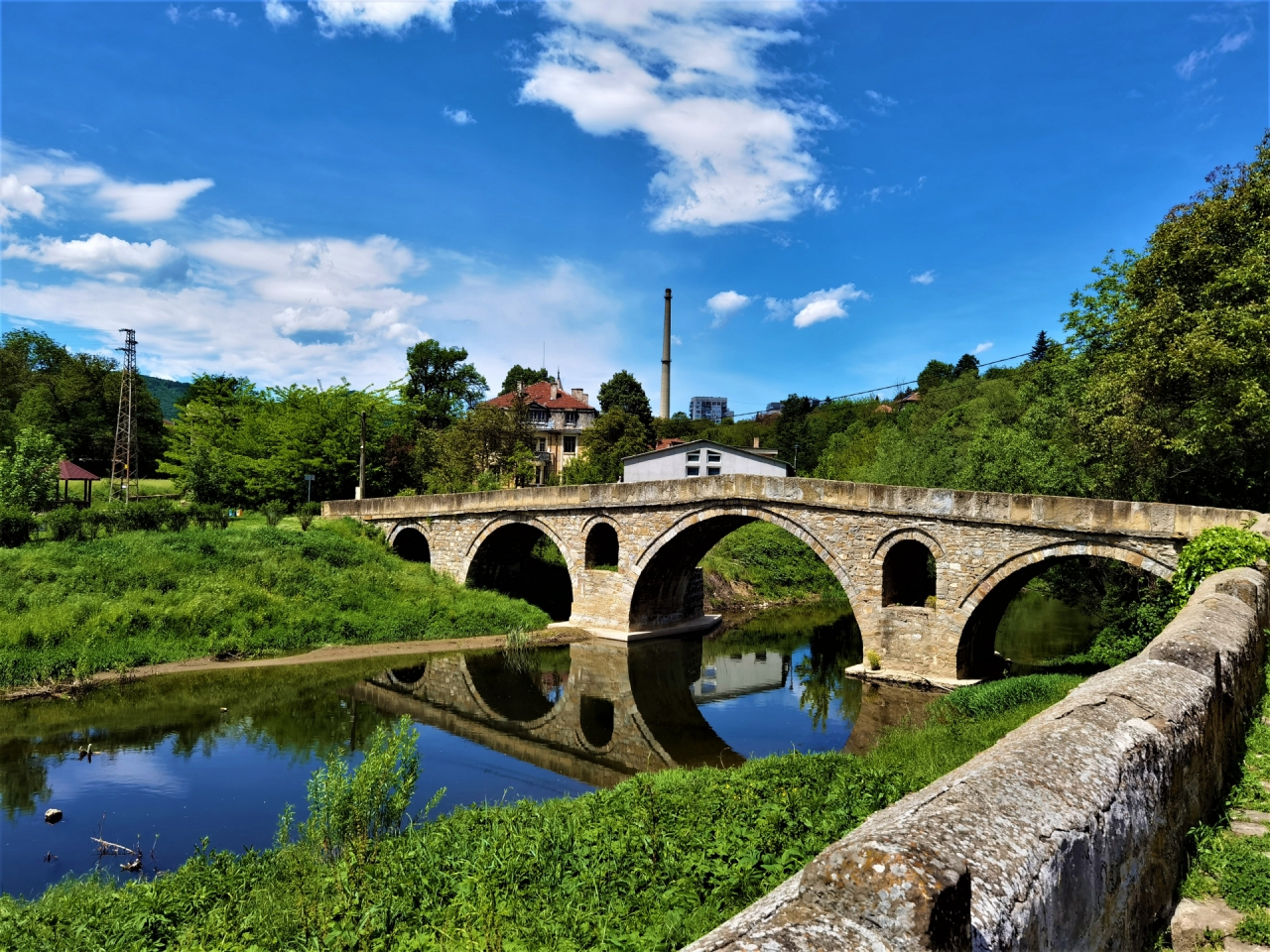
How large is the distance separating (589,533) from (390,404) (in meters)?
17.5

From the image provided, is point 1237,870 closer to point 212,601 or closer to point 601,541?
point 601,541

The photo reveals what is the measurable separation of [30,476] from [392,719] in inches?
708

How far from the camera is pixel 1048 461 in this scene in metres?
20.5

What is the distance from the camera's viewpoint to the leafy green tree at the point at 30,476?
23.4 m

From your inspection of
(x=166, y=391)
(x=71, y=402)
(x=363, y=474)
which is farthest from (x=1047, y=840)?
(x=166, y=391)

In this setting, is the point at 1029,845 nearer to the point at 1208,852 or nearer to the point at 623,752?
the point at 1208,852

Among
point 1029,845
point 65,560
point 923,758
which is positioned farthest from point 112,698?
point 1029,845

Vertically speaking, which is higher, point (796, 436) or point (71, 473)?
point (796, 436)

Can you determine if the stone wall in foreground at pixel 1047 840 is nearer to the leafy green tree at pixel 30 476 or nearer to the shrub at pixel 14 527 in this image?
the shrub at pixel 14 527

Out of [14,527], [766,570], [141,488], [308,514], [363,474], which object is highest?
[363,474]

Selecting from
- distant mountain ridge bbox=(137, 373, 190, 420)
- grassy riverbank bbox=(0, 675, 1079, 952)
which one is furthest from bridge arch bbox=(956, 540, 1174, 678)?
distant mountain ridge bbox=(137, 373, 190, 420)

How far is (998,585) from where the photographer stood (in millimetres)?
14883

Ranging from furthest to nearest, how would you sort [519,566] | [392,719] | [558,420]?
[558,420] → [519,566] → [392,719]

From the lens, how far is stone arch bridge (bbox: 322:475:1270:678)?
13.8 metres
